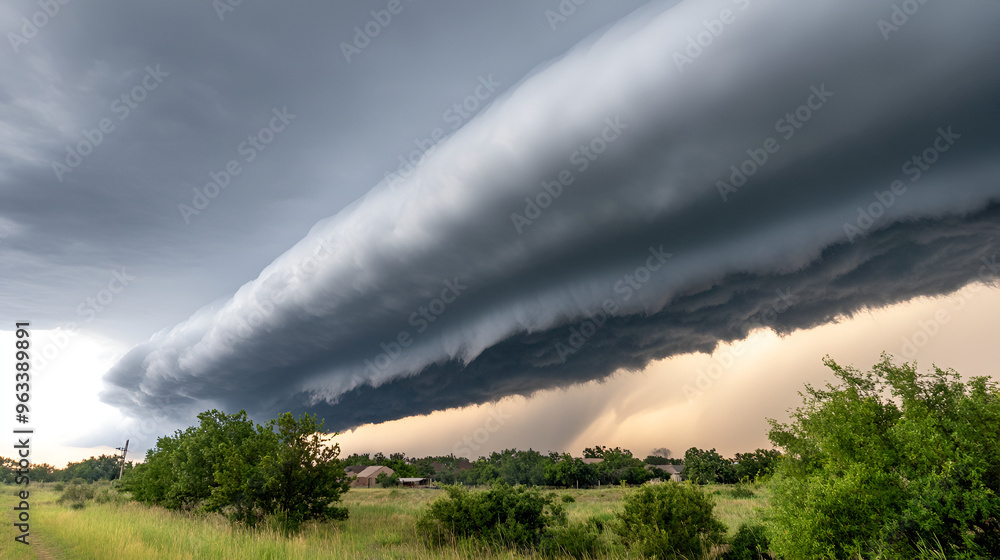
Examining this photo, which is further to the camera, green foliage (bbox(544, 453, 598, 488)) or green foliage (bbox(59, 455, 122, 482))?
green foliage (bbox(59, 455, 122, 482))

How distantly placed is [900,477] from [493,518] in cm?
1510

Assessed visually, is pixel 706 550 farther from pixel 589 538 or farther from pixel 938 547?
pixel 938 547

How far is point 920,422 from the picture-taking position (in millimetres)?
8969

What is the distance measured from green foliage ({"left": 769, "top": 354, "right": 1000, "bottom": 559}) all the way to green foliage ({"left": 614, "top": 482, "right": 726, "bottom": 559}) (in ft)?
17.5

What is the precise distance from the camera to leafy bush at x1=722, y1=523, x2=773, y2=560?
14406 millimetres

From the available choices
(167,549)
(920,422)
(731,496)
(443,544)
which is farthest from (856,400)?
(731,496)

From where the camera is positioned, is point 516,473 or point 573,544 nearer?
point 573,544

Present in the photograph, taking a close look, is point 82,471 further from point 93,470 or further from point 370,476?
point 370,476

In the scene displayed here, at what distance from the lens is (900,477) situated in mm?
9234

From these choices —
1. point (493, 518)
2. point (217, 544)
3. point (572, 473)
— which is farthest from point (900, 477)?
point (572, 473)

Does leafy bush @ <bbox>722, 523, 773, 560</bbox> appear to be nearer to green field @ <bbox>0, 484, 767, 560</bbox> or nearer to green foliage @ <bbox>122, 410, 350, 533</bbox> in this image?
green field @ <bbox>0, 484, 767, 560</bbox>

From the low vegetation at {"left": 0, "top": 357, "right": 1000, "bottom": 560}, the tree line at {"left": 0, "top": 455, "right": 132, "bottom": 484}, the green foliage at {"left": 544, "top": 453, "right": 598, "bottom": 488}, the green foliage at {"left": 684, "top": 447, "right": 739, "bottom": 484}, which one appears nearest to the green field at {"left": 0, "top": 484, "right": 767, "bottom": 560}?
the low vegetation at {"left": 0, "top": 357, "right": 1000, "bottom": 560}

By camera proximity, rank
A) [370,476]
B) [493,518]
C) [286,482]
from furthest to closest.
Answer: [370,476] < [286,482] < [493,518]

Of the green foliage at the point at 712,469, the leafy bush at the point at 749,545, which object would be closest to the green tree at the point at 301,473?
the leafy bush at the point at 749,545
